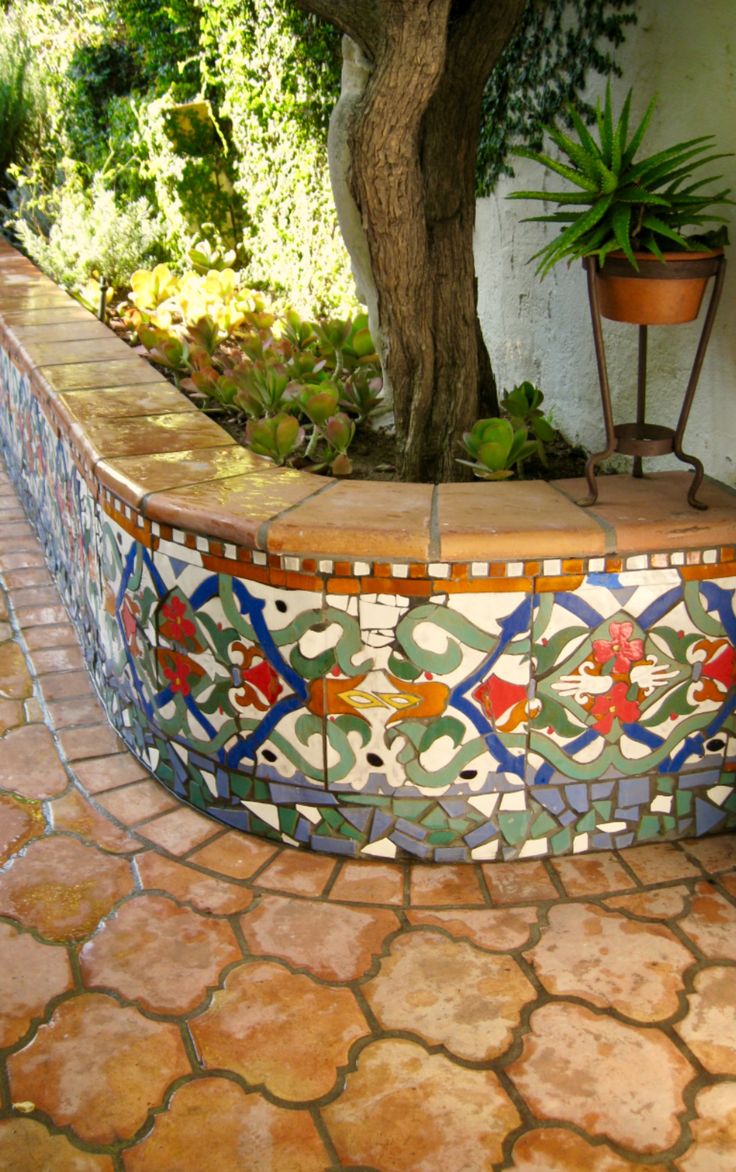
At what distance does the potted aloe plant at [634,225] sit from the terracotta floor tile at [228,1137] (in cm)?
159

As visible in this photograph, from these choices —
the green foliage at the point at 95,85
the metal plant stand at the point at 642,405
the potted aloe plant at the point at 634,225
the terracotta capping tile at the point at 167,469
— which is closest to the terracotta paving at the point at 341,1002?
the terracotta capping tile at the point at 167,469

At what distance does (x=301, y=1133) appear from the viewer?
1.71m

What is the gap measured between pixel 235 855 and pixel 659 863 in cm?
89

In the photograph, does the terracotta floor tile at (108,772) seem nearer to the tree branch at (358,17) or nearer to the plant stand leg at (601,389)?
the plant stand leg at (601,389)

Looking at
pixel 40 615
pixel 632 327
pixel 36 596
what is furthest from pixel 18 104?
pixel 632 327

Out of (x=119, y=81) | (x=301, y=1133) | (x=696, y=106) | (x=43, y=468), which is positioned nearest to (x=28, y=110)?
(x=119, y=81)

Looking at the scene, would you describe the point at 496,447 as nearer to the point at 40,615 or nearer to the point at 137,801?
the point at 137,801

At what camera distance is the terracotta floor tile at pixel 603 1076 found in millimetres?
1719

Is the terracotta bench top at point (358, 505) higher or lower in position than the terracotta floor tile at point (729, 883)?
higher

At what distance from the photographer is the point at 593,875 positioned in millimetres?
2287

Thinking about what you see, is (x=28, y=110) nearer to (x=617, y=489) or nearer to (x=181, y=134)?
(x=181, y=134)

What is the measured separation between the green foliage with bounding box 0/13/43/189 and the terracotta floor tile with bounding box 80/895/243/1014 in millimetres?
6620

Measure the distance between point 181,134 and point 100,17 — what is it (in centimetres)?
164

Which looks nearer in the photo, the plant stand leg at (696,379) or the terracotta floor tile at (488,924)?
the terracotta floor tile at (488,924)
